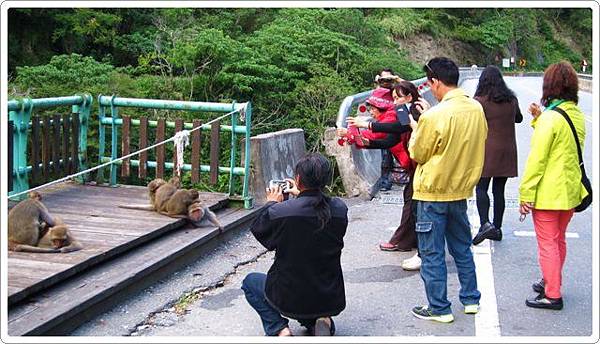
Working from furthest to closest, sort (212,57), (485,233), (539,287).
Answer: (212,57) → (485,233) → (539,287)

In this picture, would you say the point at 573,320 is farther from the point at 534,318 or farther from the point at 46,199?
the point at 46,199

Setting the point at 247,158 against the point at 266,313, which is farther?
the point at 247,158

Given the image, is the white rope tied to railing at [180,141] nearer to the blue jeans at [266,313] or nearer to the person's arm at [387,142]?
the person's arm at [387,142]

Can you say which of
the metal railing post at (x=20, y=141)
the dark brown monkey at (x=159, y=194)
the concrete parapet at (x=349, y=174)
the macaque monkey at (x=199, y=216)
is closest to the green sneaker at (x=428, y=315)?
the macaque monkey at (x=199, y=216)

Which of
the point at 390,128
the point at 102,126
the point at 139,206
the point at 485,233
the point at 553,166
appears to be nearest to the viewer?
the point at 553,166

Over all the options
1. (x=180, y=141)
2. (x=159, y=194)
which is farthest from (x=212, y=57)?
(x=159, y=194)

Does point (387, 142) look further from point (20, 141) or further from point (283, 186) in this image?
point (20, 141)

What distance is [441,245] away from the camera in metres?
5.36

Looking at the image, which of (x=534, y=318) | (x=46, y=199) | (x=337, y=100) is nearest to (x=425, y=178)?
(x=534, y=318)

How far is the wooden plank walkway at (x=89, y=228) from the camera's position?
18.0ft

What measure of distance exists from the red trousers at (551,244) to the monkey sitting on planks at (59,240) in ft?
12.2

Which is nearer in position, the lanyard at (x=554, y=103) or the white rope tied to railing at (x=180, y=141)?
the lanyard at (x=554, y=103)

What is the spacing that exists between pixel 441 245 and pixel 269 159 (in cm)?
402

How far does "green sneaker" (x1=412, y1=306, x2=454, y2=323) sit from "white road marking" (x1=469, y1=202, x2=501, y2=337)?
201 mm
